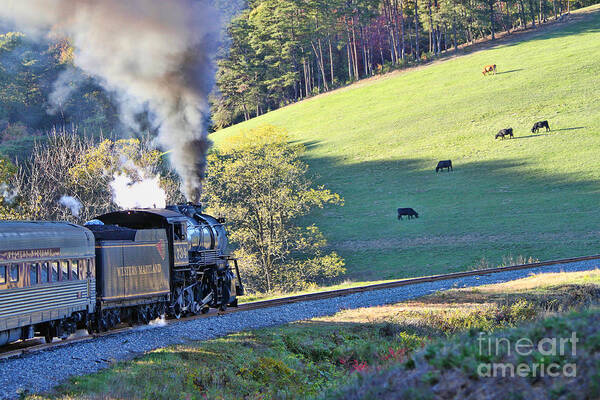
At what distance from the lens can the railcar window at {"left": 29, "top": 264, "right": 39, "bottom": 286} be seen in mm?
13820

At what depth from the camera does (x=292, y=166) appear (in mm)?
40531

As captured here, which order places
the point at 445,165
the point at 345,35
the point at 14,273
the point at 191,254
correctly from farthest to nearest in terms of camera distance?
the point at 345,35
the point at 445,165
the point at 191,254
the point at 14,273

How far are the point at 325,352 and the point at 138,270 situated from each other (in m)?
5.73

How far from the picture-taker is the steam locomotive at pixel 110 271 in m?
13.5

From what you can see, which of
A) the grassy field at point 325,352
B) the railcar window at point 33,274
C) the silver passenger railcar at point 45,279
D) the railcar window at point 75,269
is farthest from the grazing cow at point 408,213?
the railcar window at point 33,274

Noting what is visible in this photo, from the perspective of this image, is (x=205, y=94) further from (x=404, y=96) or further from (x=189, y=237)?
(x=404, y=96)

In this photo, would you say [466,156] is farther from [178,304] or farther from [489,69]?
[178,304]

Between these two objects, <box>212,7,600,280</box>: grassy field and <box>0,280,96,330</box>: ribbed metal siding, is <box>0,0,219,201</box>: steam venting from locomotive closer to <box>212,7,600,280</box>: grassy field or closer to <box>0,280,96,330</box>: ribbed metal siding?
<box>0,280,96,330</box>: ribbed metal siding

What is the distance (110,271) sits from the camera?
16609 mm

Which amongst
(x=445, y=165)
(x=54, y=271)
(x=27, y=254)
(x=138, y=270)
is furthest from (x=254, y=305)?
(x=445, y=165)

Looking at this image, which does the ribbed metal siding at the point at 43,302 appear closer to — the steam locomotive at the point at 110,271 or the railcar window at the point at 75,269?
the steam locomotive at the point at 110,271

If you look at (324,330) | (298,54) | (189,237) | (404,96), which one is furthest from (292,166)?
(298,54)

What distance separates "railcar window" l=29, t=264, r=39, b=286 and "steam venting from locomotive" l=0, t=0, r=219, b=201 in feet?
27.7

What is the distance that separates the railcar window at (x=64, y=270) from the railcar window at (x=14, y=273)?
1.51m
